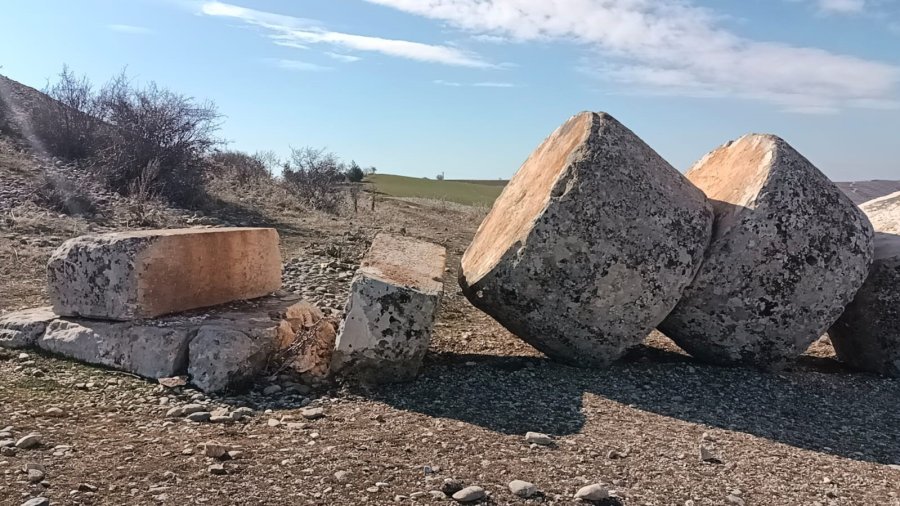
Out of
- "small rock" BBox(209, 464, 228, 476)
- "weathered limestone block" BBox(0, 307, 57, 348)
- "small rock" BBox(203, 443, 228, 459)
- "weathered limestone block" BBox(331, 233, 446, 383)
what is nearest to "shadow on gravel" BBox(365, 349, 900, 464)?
"weathered limestone block" BBox(331, 233, 446, 383)

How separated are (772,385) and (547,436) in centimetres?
200

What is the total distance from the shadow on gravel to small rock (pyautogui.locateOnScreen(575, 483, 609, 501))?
79 centimetres

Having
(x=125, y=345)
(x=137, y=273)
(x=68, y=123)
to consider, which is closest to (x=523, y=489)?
(x=125, y=345)

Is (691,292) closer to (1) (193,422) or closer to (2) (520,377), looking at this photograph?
(2) (520,377)

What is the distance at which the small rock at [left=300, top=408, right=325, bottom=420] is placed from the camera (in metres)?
3.85

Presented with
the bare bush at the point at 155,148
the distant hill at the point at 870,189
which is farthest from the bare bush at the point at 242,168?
the distant hill at the point at 870,189

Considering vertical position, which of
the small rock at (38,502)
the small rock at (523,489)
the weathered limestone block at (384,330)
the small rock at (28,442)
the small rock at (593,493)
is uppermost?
the weathered limestone block at (384,330)

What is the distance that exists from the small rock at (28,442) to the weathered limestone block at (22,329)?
167 cm

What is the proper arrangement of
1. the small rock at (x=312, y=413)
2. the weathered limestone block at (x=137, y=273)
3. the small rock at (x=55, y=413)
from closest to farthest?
the small rock at (x=55, y=413), the small rock at (x=312, y=413), the weathered limestone block at (x=137, y=273)

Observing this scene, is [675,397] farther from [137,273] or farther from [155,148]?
[155,148]

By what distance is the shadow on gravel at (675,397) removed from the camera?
3.91 metres

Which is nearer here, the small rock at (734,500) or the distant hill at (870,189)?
the small rock at (734,500)

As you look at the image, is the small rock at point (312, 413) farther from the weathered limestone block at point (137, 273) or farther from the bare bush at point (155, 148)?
the bare bush at point (155, 148)

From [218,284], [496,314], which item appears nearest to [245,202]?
[218,284]
